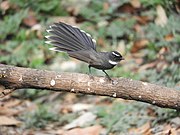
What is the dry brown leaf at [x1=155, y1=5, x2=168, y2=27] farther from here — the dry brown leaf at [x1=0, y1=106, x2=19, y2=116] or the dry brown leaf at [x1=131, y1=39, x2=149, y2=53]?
the dry brown leaf at [x1=0, y1=106, x2=19, y2=116]

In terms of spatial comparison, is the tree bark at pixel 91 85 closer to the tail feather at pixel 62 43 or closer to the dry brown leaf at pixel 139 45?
the tail feather at pixel 62 43

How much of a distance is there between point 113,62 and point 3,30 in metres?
3.86

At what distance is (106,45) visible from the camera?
715cm

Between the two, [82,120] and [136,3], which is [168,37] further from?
[82,120]

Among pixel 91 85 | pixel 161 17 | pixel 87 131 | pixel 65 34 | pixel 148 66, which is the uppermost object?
pixel 161 17

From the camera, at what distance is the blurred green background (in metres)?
5.51

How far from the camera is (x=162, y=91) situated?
412 centimetres

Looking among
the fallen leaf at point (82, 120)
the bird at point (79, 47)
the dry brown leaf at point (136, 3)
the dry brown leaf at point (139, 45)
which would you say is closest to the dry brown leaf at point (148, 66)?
the dry brown leaf at point (139, 45)

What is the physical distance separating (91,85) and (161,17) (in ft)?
10.6

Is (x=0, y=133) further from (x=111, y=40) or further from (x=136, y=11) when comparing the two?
(x=136, y=11)

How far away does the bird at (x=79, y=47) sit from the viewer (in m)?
4.14

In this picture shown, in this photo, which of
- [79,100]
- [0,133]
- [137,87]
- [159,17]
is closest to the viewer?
[137,87]

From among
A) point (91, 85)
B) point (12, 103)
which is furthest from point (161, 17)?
point (91, 85)

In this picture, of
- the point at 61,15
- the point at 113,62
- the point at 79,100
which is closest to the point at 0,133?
the point at 79,100
